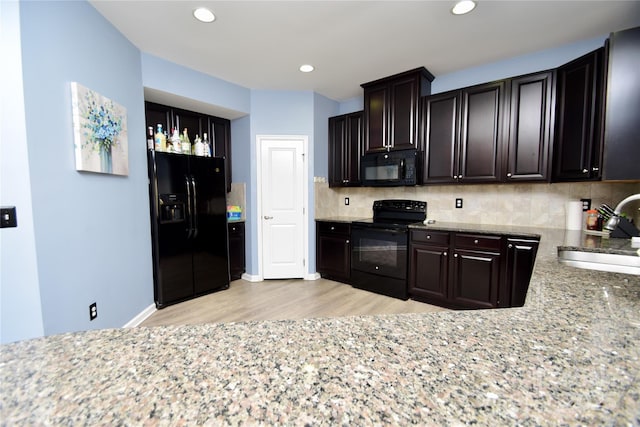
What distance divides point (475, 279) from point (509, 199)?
1009mm

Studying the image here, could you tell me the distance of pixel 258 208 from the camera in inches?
150

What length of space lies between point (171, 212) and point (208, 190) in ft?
1.66

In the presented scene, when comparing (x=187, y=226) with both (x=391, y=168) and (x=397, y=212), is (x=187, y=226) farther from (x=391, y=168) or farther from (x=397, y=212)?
(x=397, y=212)

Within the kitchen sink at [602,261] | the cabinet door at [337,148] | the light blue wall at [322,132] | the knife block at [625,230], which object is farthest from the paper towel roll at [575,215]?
the light blue wall at [322,132]

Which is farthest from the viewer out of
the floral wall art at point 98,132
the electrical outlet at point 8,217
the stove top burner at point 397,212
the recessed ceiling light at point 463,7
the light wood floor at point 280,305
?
the stove top burner at point 397,212

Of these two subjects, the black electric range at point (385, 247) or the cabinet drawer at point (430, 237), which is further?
the black electric range at point (385, 247)

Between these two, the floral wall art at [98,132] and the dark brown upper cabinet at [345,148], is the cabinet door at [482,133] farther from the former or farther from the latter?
the floral wall art at [98,132]

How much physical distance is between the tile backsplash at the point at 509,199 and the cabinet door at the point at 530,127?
13.9 inches

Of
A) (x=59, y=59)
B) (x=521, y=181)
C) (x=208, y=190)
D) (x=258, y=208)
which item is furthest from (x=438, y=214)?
(x=59, y=59)

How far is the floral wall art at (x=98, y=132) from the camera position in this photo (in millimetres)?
1870

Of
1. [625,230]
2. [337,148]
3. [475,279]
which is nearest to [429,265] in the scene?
[475,279]

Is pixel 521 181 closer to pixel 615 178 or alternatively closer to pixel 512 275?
pixel 615 178

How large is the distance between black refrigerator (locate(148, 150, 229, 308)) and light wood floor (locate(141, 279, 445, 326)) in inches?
8.3

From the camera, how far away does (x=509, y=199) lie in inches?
118
